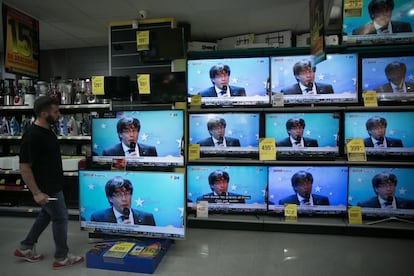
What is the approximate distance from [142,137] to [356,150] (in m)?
2.13

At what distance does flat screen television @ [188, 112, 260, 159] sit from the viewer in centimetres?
292

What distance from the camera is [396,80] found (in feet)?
8.78

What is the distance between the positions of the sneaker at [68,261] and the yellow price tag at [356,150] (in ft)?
9.10

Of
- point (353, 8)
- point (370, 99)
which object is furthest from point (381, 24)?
point (370, 99)

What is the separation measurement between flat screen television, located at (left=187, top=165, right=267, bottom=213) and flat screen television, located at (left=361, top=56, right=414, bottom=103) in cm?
140

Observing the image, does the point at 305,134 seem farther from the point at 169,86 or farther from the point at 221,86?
the point at 169,86

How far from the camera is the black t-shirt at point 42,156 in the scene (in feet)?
7.30

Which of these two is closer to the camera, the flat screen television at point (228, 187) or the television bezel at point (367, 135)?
the television bezel at point (367, 135)

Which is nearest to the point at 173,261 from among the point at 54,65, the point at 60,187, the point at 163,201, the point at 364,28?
the point at 163,201

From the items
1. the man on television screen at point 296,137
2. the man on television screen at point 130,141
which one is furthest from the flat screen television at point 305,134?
the man on television screen at point 130,141

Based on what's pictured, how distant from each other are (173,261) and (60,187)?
1216mm

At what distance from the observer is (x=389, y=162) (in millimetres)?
2709

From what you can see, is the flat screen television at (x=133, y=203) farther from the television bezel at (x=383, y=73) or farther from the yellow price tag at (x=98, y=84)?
the television bezel at (x=383, y=73)

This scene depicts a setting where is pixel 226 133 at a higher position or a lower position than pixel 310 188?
higher
